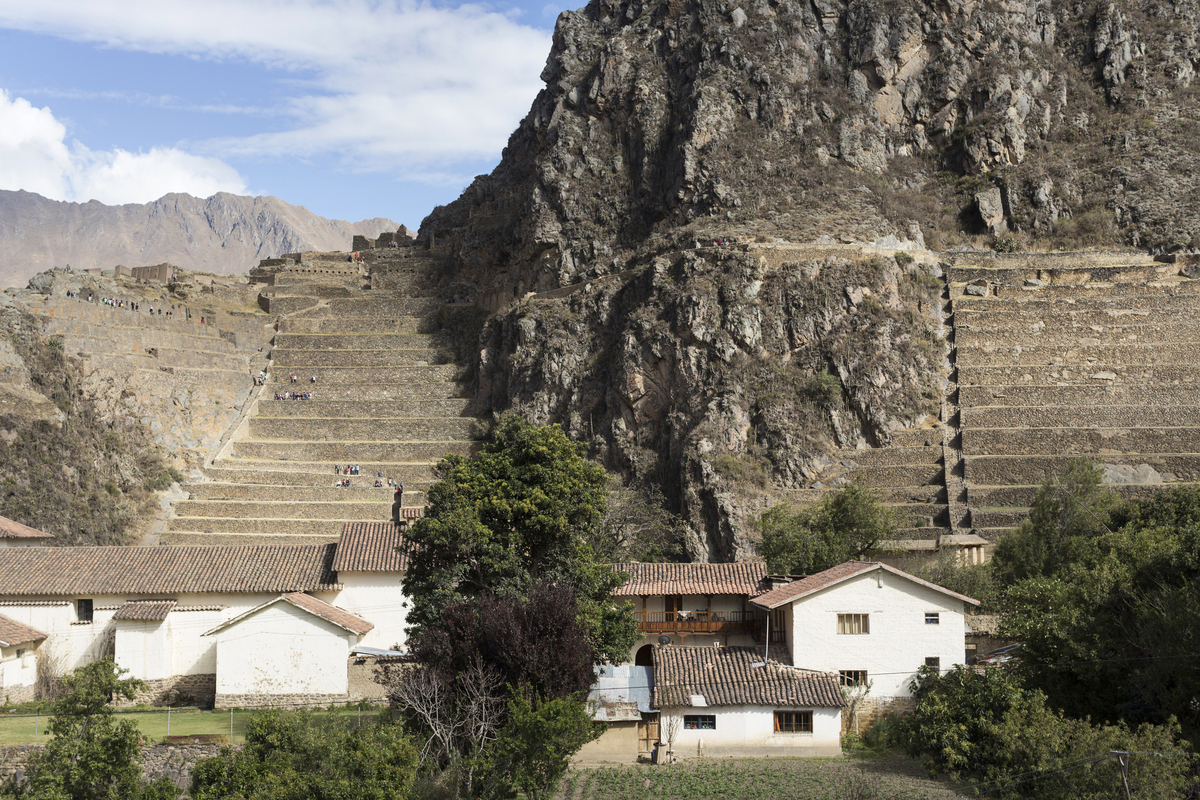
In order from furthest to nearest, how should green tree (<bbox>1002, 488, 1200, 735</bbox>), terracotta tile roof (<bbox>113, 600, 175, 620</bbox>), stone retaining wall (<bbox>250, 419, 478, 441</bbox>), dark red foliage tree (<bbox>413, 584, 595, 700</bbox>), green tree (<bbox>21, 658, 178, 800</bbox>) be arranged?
1. stone retaining wall (<bbox>250, 419, 478, 441</bbox>)
2. terracotta tile roof (<bbox>113, 600, 175, 620</bbox>)
3. dark red foliage tree (<bbox>413, 584, 595, 700</bbox>)
4. green tree (<bbox>1002, 488, 1200, 735</bbox>)
5. green tree (<bbox>21, 658, 178, 800</bbox>)

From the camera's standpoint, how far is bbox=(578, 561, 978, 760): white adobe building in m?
31.5

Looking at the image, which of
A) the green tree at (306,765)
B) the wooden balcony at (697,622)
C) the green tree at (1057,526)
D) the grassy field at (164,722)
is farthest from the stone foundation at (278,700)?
the green tree at (1057,526)

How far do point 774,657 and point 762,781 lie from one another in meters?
6.81

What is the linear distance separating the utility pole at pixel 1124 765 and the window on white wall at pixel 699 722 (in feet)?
37.6

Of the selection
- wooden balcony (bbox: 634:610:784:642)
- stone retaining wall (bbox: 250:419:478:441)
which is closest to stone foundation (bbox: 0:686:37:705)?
wooden balcony (bbox: 634:610:784:642)

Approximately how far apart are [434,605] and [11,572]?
18.7 m

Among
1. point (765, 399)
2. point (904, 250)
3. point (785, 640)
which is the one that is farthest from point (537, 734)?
point (904, 250)

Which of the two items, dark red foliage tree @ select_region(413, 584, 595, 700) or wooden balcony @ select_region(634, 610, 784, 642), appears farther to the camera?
wooden balcony @ select_region(634, 610, 784, 642)

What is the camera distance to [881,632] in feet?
111

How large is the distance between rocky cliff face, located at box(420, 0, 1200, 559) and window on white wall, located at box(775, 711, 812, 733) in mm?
25956

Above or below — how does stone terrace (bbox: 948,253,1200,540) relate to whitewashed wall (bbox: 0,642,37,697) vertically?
above

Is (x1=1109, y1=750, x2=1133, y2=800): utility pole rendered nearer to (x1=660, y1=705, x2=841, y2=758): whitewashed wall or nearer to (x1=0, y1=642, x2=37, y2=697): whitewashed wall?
(x1=660, y1=705, x2=841, y2=758): whitewashed wall

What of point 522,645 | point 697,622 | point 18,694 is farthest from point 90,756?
point 697,622

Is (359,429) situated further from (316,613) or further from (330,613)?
(316,613)
